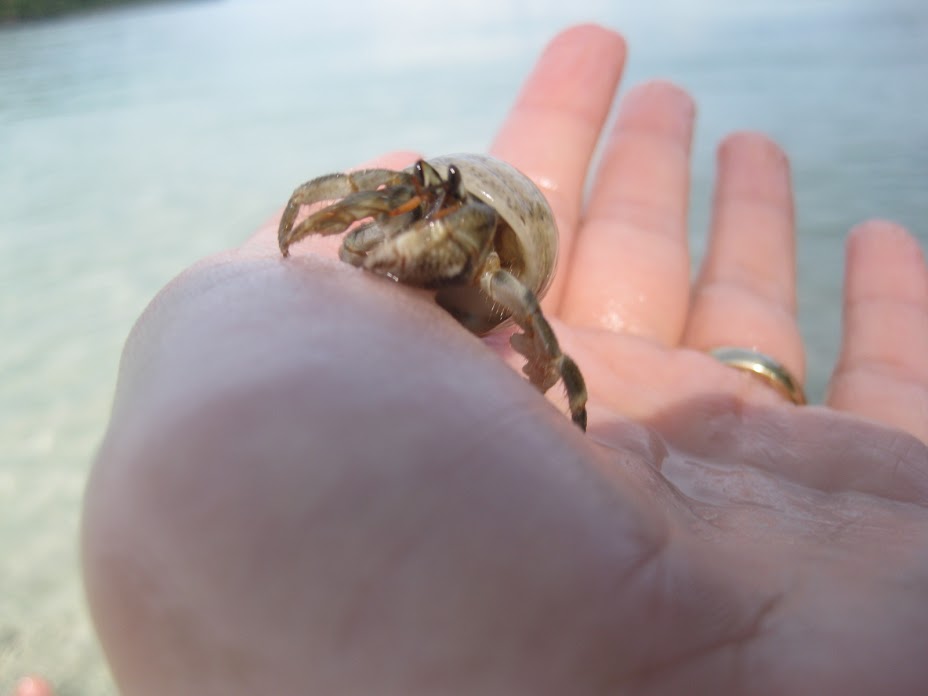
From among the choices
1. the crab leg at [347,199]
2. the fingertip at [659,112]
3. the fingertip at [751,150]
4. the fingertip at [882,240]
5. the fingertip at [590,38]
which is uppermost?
the fingertip at [590,38]

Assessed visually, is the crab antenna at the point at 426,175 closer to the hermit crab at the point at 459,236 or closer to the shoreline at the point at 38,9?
the hermit crab at the point at 459,236

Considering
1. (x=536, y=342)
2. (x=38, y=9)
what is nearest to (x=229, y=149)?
(x=536, y=342)

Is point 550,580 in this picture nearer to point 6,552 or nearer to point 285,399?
point 285,399

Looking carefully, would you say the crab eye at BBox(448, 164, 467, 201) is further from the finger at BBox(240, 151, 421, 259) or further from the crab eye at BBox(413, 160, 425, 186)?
the finger at BBox(240, 151, 421, 259)

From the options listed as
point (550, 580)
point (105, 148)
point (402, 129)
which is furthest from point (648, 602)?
point (105, 148)

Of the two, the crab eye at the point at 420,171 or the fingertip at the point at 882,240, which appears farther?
the fingertip at the point at 882,240

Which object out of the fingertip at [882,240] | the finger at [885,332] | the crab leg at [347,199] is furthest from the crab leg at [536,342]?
Result: the fingertip at [882,240]
